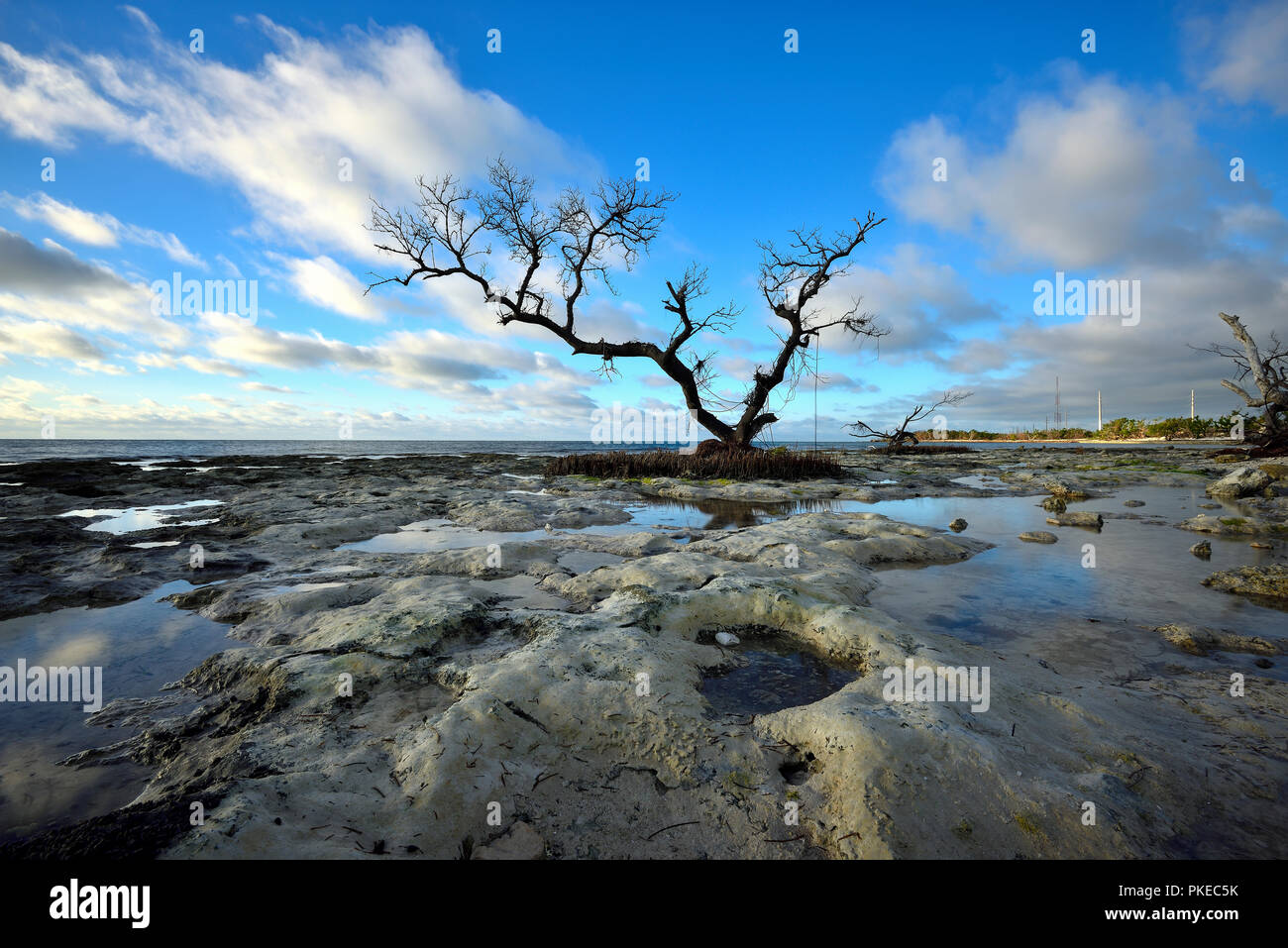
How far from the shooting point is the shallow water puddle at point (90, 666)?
6.23 feet

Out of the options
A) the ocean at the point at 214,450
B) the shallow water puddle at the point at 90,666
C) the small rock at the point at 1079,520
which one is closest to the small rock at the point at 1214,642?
the small rock at the point at 1079,520

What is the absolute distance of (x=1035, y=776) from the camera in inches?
75.8

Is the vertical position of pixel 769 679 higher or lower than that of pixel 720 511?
lower

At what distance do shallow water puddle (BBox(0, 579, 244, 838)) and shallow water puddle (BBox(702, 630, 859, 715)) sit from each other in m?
2.51

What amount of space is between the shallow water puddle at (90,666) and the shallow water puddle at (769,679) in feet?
8.25

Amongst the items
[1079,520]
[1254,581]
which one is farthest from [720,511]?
[1254,581]

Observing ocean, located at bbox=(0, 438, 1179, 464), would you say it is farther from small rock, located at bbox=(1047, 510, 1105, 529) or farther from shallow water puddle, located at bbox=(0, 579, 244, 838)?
shallow water puddle, located at bbox=(0, 579, 244, 838)

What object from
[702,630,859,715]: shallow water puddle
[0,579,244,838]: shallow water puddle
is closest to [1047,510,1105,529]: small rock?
[702,630,859,715]: shallow water puddle

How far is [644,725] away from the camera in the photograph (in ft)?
7.54

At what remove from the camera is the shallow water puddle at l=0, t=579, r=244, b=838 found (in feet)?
6.23

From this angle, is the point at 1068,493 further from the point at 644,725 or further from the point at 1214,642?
the point at 644,725

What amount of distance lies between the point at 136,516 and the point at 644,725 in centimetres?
1070

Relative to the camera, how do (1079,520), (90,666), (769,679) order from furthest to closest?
1. (1079,520)
2. (90,666)
3. (769,679)
